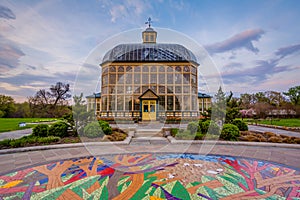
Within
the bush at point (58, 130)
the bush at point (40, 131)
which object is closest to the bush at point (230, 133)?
the bush at point (58, 130)

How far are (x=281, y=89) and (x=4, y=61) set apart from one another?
45240mm

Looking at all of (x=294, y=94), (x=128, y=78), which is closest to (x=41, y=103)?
(x=128, y=78)

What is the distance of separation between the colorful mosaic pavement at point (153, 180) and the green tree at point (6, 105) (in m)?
30.4

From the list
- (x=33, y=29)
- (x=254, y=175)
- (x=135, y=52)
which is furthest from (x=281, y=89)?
(x=33, y=29)

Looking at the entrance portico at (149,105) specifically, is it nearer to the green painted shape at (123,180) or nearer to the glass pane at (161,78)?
the glass pane at (161,78)

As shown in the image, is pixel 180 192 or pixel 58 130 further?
pixel 58 130

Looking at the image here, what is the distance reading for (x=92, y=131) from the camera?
7.43 metres

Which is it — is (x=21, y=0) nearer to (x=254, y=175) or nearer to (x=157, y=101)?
(x=254, y=175)

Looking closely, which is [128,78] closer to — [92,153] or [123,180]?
[92,153]

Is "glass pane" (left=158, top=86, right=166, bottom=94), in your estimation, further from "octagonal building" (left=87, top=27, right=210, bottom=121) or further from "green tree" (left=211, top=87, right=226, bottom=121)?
"green tree" (left=211, top=87, right=226, bottom=121)

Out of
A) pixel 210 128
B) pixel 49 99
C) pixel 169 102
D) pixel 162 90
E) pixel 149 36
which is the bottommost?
pixel 210 128

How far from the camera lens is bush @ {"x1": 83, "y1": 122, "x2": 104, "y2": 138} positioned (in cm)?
740

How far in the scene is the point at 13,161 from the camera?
4.45 meters

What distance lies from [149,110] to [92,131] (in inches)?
386
